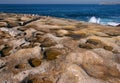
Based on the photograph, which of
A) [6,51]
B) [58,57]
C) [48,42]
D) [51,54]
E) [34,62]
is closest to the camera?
[34,62]

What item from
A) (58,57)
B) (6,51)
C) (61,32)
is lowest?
(6,51)

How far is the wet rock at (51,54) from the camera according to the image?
28031 millimetres

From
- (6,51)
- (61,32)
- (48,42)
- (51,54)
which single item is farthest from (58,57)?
(61,32)

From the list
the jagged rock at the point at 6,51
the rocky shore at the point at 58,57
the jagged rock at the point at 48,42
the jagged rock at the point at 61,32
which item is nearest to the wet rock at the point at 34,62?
the rocky shore at the point at 58,57

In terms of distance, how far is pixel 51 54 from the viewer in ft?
94.0

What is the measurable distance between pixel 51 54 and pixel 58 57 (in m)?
1.02

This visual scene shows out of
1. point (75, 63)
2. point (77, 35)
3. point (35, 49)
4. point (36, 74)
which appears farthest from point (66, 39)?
point (36, 74)

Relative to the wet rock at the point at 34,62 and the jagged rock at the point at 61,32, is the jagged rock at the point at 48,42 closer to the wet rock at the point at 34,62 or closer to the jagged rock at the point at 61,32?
the jagged rock at the point at 61,32

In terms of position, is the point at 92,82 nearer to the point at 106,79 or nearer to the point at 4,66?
the point at 106,79

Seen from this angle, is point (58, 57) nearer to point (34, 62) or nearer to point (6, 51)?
point (34, 62)

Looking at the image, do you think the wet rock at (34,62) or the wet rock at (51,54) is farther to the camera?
the wet rock at (51,54)

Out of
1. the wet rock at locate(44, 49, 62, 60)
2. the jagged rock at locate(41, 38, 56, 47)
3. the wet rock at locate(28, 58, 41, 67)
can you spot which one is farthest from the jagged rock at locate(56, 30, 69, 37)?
the wet rock at locate(28, 58, 41, 67)

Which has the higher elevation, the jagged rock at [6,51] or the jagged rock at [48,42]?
the jagged rock at [48,42]

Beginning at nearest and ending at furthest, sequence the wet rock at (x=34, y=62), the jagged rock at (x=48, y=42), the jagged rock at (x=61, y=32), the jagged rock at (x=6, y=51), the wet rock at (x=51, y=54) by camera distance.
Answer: the wet rock at (x=34, y=62) < the wet rock at (x=51, y=54) < the jagged rock at (x=6, y=51) < the jagged rock at (x=48, y=42) < the jagged rock at (x=61, y=32)
